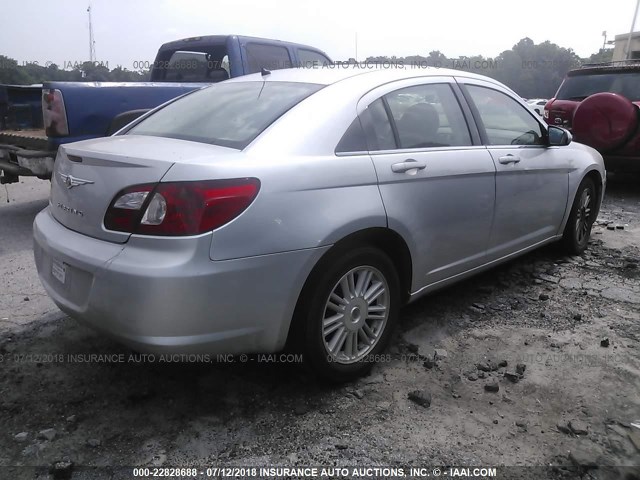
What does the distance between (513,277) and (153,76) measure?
18.1 feet

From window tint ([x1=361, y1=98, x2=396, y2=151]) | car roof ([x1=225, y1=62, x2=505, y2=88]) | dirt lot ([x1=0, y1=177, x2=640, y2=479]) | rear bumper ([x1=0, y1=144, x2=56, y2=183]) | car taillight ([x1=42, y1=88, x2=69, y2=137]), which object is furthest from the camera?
rear bumper ([x1=0, y1=144, x2=56, y2=183])

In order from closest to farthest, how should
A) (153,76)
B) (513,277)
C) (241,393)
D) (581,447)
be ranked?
(581,447)
(241,393)
(513,277)
(153,76)

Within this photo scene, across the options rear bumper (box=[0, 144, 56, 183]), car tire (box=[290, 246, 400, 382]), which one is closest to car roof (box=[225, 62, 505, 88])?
car tire (box=[290, 246, 400, 382])

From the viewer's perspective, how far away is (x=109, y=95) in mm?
5402

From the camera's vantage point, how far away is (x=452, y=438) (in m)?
2.41

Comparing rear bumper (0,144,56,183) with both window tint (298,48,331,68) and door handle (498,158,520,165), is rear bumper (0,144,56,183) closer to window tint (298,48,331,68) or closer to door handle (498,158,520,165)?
window tint (298,48,331,68)

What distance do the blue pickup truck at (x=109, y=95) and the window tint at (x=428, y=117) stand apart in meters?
3.27

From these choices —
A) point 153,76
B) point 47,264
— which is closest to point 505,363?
point 47,264

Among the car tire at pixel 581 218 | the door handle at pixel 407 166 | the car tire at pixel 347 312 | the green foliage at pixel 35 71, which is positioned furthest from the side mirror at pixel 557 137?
the green foliage at pixel 35 71

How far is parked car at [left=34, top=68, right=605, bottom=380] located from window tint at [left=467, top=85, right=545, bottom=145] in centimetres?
4

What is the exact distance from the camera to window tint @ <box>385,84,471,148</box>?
305cm

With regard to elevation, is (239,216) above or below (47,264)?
above

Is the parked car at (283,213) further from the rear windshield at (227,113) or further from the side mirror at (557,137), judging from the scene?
the side mirror at (557,137)

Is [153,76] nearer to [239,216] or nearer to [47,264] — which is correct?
[47,264]
